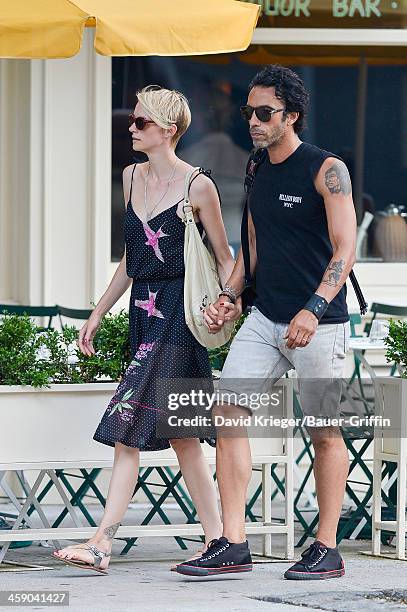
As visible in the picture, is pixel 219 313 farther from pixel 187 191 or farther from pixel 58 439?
pixel 58 439

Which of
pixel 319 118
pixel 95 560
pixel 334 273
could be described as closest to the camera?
pixel 334 273

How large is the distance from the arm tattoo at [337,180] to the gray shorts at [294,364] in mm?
550

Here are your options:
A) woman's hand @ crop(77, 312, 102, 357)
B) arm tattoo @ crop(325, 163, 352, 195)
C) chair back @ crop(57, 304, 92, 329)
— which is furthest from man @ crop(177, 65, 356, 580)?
chair back @ crop(57, 304, 92, 329)

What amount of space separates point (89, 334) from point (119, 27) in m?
1.38

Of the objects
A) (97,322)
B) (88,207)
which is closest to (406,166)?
(88,207)

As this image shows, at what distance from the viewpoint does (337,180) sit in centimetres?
571

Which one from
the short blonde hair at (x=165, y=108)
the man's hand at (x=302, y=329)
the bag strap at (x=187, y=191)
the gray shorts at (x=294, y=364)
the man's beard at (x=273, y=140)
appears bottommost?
the gray shorts at (x=294, y=364)

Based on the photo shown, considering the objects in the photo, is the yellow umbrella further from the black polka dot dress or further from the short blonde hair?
the black polka dot dress

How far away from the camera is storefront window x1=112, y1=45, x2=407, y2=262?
880 centimetres

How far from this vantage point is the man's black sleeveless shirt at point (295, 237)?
19.0ft

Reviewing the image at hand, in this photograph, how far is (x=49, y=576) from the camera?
6.06m

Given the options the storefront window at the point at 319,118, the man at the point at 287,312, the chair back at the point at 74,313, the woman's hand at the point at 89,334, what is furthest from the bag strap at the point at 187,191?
the storefront window at the point at 319,118

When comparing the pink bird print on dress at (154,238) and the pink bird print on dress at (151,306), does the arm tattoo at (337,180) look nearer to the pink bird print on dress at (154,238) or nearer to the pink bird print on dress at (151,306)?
the pink bird print on dress at (154,238)

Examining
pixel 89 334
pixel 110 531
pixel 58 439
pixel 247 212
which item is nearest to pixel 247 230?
pixel 247 212
